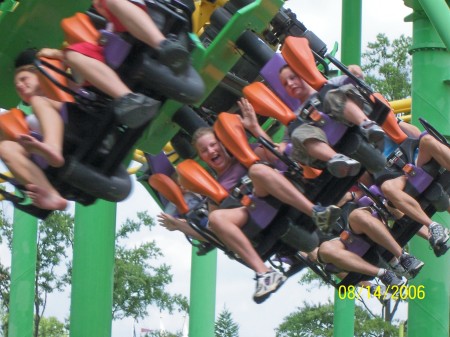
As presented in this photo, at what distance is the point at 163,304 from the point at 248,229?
46.8ft

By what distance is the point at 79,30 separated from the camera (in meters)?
5.90

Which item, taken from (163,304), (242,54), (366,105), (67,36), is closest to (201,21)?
(242,54)

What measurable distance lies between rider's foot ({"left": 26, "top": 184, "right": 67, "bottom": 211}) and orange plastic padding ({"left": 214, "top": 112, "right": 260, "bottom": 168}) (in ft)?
4.58

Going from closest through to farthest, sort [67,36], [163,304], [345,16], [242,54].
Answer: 1. [67,36]
2. [242,54]
3. [345,16]
4. [163,304]

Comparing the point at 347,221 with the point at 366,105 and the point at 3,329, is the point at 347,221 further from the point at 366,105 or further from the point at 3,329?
the point at 3,329

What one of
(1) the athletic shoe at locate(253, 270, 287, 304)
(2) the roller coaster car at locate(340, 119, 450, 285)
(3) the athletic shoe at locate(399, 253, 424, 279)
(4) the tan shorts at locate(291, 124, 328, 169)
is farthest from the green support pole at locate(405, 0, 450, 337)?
(1) the athletic shoe at locate(253, 270, 287, 304)

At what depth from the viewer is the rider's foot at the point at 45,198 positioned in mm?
5676

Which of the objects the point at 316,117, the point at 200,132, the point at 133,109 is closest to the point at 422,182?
the point at 316,117

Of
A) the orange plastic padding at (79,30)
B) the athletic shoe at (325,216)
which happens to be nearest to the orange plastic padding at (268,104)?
the athletic shoe at (325,216)

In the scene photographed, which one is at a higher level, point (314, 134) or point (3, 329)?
point (3, 329)

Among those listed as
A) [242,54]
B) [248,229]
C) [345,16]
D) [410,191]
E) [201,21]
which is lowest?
[248,229]

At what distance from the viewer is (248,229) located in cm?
693

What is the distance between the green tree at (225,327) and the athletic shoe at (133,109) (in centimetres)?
2032

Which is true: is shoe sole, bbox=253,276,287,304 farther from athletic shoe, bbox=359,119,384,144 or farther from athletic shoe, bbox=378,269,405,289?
athletic shoe, bbox=378,269,405,289
